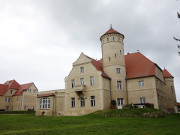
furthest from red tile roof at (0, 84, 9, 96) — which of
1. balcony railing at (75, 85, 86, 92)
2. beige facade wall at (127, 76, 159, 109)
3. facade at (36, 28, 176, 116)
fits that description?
beige facade wall at (127, 76, 159, 109)

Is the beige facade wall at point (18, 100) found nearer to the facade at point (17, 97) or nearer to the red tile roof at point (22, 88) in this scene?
the facade at point (17, 97)

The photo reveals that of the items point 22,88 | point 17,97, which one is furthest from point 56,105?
point 22,88

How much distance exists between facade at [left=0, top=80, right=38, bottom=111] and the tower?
35277 millimetres

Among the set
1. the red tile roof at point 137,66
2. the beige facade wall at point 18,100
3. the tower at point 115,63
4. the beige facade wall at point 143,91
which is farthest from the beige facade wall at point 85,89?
the beige facade wall at point 18,100

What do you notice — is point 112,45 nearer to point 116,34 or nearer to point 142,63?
point 116,34

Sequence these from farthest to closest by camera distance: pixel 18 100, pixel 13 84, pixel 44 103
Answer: pixel 13 84 < pixel 18 100 < pixel 44 103

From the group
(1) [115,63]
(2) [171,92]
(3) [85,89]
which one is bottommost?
(2) [171,92]

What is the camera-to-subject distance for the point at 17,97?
5975cm

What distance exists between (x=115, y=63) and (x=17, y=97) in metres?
→ 40.7

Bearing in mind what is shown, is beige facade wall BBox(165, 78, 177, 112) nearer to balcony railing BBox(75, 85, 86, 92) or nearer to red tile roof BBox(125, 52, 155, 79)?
red tile roof BBox(125, 52, 155, 79)

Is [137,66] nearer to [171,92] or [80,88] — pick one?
[80,88]

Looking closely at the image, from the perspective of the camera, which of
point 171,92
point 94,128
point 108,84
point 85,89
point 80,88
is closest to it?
point 94,128

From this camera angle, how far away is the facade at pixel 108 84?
31.7 m

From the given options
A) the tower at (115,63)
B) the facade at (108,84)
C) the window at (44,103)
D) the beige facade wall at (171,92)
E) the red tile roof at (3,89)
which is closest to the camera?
the facade at (108,84)
